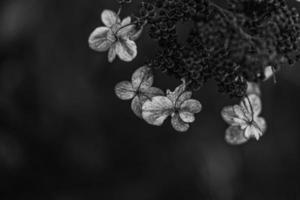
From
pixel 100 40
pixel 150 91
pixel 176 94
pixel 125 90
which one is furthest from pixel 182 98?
pixel 100 40

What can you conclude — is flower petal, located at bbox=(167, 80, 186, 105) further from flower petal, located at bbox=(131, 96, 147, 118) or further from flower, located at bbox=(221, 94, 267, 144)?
flower, located at bbox=(221, 94, 267, 144)

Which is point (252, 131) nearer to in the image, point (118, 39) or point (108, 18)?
point (118, 39)

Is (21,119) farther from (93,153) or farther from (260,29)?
(260,29)

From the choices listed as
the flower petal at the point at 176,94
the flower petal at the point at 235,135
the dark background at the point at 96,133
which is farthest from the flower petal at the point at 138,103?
the dark background at the point at 96,133

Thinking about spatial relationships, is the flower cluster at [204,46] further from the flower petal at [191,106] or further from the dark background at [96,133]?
the dark background at [96,133]

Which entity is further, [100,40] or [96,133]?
[96,133]
